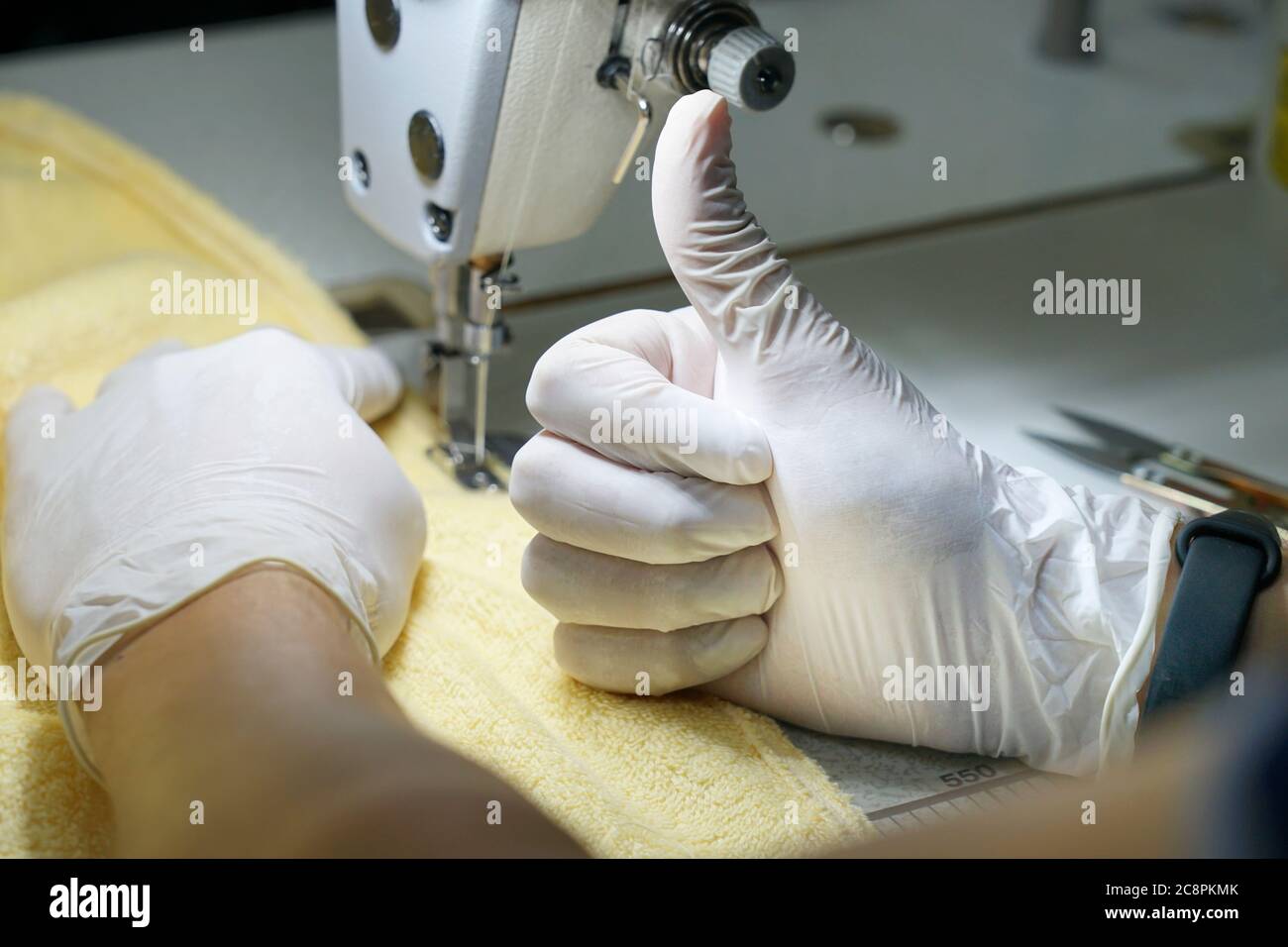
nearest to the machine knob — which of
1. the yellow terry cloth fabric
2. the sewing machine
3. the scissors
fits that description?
the sewing machine

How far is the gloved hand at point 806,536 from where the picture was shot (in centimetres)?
72

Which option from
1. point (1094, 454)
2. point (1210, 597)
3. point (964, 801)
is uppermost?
point (1094, 454)

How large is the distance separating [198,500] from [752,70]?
0.41m

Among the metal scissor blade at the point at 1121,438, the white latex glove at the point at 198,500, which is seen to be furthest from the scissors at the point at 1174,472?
the white latex glove at the point at 198,500

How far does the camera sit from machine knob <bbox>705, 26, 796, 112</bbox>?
739 mm

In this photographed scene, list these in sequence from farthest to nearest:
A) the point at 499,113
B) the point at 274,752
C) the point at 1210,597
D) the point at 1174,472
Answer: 1. the point at 1174,472
2. the point at 499,113
3. the point at 1210,597
4. the point at 274,752

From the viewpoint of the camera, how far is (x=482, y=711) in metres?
0.80

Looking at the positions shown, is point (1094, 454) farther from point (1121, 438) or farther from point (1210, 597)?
point (1210, 597)

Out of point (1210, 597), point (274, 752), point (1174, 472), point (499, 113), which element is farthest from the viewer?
point (1174, 472)

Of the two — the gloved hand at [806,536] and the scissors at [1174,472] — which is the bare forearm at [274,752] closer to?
the gloved hand at [806,536]

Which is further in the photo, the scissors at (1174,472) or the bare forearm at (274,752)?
the scissors at (1174,472)

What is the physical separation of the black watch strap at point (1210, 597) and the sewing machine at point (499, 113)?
0.35 metres

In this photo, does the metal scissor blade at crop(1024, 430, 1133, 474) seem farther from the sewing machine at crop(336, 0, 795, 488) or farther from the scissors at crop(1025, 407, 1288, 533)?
the sewing machine at crop(336, 0, 795, 488)

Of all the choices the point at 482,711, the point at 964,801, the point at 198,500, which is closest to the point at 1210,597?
the point at 964,801
